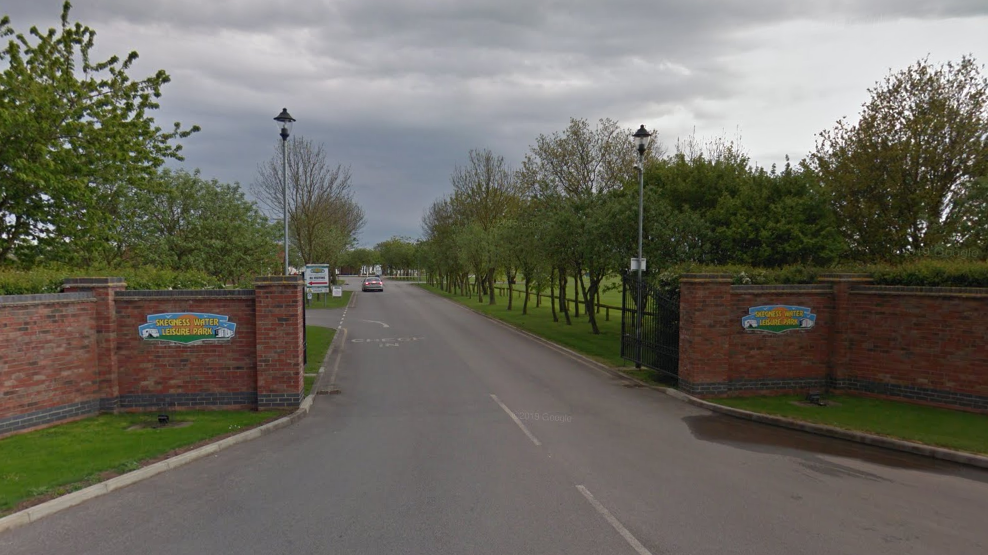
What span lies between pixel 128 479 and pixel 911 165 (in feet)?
73.2

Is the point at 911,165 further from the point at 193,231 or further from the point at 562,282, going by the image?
the point at 193,231

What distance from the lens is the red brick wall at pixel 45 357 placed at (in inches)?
320

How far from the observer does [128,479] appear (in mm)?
6434

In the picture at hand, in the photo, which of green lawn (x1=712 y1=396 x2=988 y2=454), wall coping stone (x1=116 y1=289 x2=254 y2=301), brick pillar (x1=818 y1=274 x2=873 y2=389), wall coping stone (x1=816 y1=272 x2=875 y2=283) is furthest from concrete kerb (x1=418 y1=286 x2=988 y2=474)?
wall coping stone (x1=116 y1=289 x2=254 y2=301)

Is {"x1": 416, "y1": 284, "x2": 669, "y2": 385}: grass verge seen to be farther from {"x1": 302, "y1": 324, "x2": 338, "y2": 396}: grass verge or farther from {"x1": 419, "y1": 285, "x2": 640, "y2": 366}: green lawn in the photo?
{"x1": 302, "y1": 324, "x2": 338, "y2": 396}: grass verge

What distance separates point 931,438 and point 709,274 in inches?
176

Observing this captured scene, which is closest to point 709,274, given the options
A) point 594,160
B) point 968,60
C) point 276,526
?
point 276,526

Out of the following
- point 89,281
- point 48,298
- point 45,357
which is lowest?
point 45,357

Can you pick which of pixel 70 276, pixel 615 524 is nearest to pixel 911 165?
pixel 615 524

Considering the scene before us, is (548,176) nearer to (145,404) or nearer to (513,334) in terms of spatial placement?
(513,334)

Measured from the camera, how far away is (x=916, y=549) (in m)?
4.94

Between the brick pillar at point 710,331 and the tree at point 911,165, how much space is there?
30.9 ft

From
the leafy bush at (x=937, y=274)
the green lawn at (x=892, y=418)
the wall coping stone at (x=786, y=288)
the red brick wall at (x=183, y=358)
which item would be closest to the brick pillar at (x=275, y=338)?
the red brick wall at (x=183, y=358)

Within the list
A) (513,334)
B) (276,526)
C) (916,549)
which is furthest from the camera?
(513,334)
